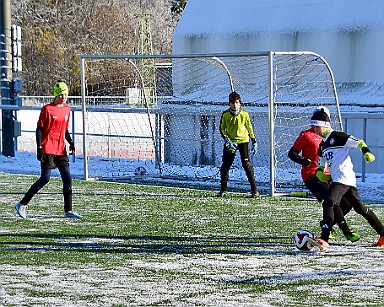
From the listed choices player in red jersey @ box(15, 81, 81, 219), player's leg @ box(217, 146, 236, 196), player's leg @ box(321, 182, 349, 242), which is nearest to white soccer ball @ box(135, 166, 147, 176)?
player's leg @ box(217, 146, 236, 196)

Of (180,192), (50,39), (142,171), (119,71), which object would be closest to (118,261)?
(180,192)

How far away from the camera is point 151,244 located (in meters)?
11.7

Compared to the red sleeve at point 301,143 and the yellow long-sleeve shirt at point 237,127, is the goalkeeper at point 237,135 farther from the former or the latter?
the red sleeve at point 301,143

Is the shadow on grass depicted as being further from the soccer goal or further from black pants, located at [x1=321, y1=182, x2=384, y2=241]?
the soccer goal

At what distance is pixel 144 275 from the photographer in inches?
382

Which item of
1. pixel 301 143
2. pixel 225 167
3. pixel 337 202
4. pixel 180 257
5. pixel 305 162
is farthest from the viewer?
pixel 225 167

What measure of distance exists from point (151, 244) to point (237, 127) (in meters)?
5.51

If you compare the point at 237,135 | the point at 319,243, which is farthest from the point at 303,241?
the point at 237,135

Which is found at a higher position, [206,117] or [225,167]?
[206,117]

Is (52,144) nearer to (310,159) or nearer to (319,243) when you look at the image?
(310,159)

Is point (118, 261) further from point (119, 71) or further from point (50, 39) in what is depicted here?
point (50, 39)

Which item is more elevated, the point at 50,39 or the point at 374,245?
the point at 50,39

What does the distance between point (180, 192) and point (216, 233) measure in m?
5.26

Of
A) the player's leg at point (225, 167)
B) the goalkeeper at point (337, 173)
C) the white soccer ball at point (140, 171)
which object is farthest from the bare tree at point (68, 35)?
the goalkeeper at point (337, 173)
